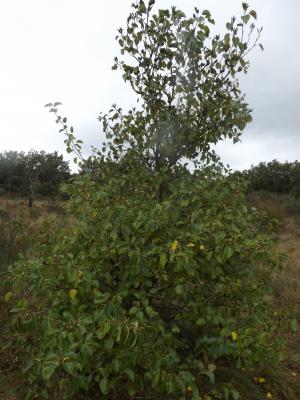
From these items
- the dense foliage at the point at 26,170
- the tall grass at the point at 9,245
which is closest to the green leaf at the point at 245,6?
the tall grass at the point at 9,245

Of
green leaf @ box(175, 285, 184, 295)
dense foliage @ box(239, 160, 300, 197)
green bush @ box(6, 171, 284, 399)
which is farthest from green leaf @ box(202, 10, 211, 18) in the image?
dense foliage @ box(239, 160, 300, 197)

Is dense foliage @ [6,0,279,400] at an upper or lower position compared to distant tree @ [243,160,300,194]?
lower

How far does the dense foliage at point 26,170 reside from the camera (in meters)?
30.3

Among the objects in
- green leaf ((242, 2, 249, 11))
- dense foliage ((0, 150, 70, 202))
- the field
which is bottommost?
the field

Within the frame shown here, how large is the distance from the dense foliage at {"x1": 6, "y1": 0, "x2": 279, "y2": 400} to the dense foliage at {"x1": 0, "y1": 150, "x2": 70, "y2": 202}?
26085mm

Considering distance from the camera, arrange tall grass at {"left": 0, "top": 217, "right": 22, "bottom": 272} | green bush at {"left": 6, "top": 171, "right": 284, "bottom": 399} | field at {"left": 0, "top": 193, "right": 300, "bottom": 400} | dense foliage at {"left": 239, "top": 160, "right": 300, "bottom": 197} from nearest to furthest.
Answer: green bush at {"left": 6, "top": 171, "right": 284, "bottom": 399}
field at {"left": 0, "top": 193, "right": 300, "bottom": 400}
tall grass at {"left": 0, "top": 217, "right": 22, "bottom": 272}
dense foliage at {"left": 239, "top": 160, "right": 300, "bottom": 197}

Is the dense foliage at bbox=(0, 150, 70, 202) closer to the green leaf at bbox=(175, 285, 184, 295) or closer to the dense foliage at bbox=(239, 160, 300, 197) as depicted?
the dense foliage at bbox=(239, 160, 300, 197)

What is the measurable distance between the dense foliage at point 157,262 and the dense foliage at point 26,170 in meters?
26.1

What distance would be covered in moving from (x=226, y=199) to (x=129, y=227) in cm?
115

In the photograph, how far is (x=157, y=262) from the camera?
323 cm

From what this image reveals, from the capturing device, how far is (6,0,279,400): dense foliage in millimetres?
2848

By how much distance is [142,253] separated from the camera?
3090mm

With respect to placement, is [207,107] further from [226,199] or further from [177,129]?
[226,199]

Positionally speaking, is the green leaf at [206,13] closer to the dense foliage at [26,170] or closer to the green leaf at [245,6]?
the green leaf at [245,6]
